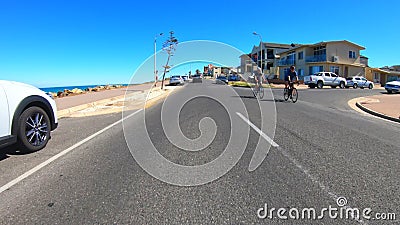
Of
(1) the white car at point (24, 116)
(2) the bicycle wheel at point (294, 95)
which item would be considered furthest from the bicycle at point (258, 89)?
(1) the white car at point (24, 116)

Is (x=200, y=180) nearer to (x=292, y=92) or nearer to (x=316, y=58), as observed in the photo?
(x=292, y=92)

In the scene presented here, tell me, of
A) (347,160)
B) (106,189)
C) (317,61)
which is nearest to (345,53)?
(317,61)

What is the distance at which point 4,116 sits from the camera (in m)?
4.17

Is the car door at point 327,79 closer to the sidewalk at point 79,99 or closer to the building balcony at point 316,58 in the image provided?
the building balcony at point 316,58

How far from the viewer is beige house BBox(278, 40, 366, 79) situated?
4488 centimetres

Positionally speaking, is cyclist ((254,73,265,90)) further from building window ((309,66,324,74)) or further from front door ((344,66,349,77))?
front door ((344,66,349,77))

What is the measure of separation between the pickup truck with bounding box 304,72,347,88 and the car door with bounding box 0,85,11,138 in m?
34.4

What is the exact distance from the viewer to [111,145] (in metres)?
5.45

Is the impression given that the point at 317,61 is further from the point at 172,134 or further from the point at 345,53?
the point at 172,134

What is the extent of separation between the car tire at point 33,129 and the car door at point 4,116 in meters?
0.22

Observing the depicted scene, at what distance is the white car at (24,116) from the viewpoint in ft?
13.9

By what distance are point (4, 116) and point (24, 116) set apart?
0.40m

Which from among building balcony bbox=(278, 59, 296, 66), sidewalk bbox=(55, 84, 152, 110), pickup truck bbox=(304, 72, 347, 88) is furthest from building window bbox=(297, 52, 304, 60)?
sidewalk bbox=(55, 84, 152, 110)

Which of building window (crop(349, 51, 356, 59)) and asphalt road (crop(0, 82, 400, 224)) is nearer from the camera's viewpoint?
asphalt road (crop(0, 82, 400, 224))
